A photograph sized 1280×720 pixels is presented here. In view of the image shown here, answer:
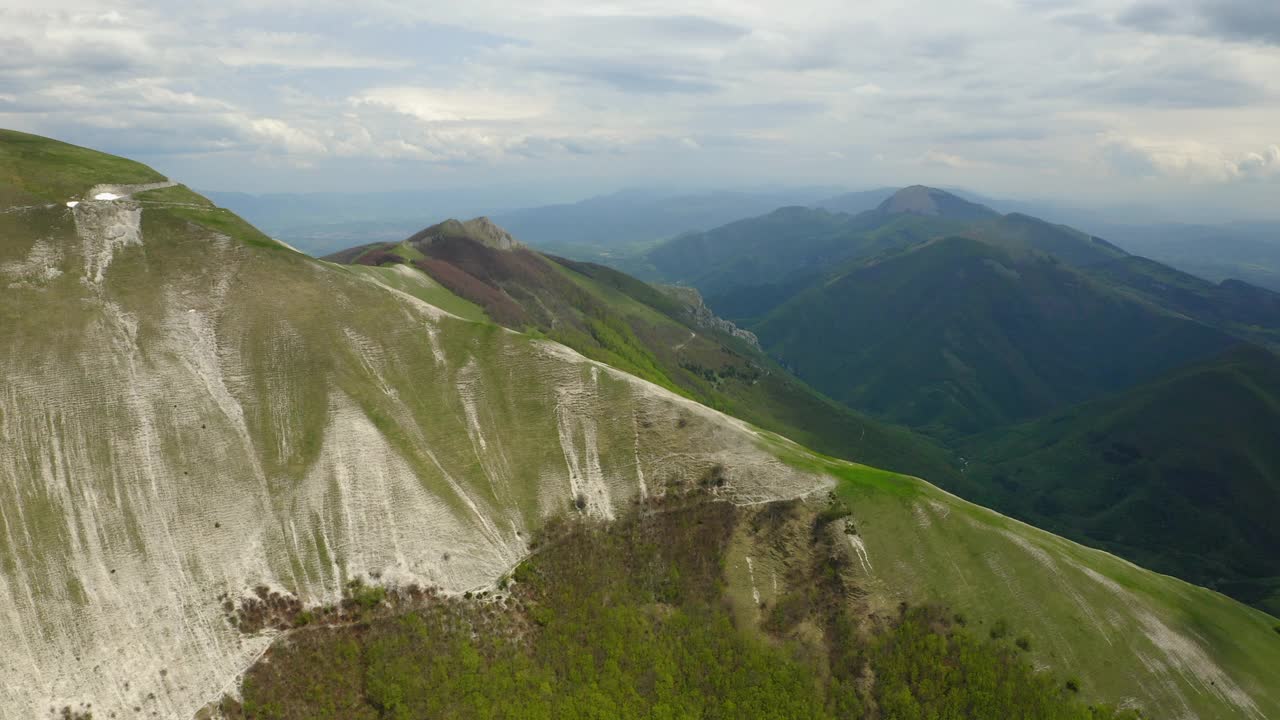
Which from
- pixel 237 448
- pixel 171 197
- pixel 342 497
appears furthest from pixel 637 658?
pixel 171 197

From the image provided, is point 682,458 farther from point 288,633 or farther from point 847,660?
point 288,633

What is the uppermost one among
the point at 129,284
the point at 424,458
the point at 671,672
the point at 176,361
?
the point at 129,284

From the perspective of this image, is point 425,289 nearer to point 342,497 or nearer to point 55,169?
point 55,169

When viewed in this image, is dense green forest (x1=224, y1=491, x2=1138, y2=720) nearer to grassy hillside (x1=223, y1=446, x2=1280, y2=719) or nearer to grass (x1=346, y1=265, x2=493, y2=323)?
grassy hillside (x1=223, y1=446, x2=1280, y2=719)

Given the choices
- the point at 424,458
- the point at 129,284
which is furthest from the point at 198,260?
the point at 424,458

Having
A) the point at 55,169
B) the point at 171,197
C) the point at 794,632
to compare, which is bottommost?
the point at 794,632

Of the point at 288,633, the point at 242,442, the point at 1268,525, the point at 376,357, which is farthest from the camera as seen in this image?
the point at 1268,525

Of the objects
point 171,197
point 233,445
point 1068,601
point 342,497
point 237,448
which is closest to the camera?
point 1068,601
